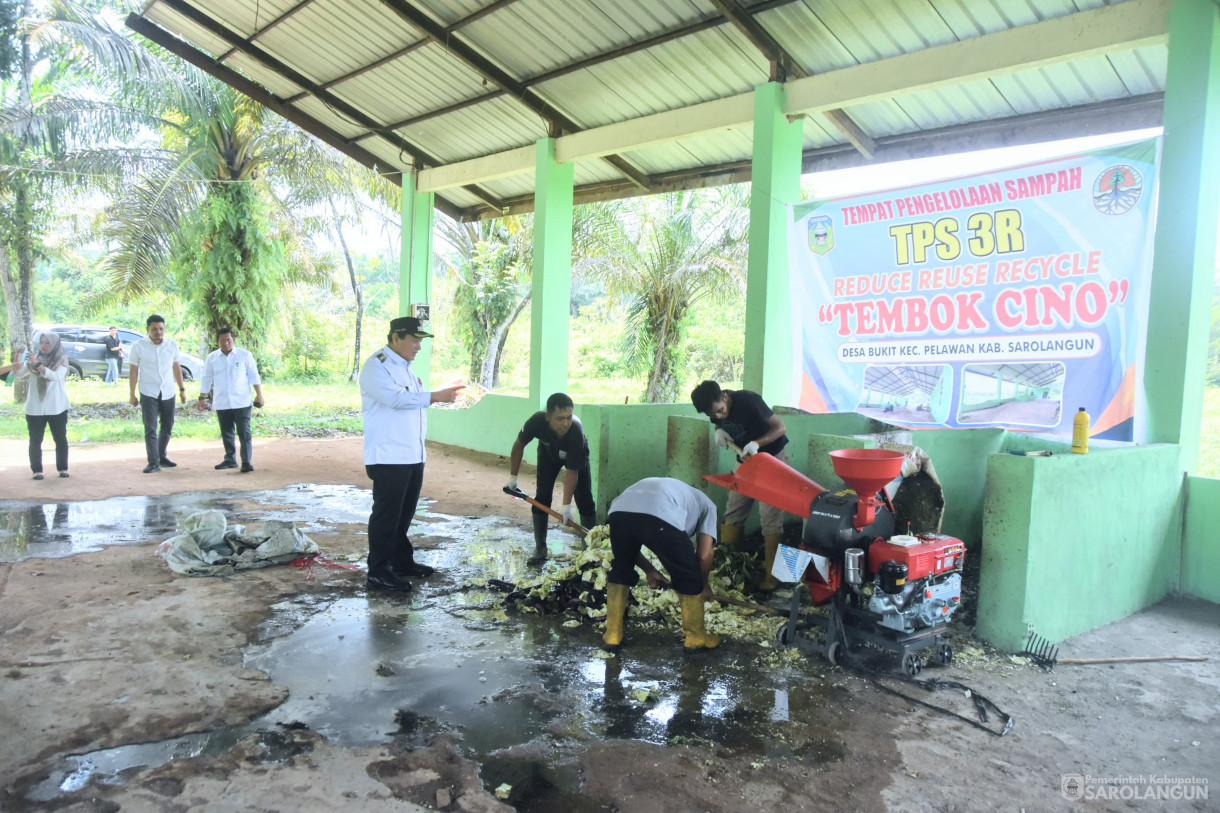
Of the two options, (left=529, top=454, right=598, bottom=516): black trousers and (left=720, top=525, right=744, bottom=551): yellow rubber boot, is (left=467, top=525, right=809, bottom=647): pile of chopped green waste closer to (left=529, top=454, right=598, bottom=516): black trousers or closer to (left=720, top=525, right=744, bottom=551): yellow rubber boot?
(left=720, top=525, right=744, bottom=551): yellow rubber boot

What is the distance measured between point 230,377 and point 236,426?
95 centimetres

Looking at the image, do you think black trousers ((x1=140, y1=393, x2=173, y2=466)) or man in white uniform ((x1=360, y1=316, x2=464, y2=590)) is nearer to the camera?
Answer: man in white uniform ((x1=360, y1=316, x2=464, y2=590))

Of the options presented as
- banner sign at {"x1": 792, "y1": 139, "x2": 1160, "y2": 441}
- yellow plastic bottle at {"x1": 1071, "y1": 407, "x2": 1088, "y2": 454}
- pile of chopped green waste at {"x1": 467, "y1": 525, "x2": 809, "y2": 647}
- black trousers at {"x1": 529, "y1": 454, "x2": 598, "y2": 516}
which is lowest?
pile of chopped green waste at {"x1": 467, "y1": 525, "x2": 809, "y2": 647}

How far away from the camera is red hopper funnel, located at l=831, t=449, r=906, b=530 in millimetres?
4180

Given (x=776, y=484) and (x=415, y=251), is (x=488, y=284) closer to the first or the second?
(x=415, y=251)

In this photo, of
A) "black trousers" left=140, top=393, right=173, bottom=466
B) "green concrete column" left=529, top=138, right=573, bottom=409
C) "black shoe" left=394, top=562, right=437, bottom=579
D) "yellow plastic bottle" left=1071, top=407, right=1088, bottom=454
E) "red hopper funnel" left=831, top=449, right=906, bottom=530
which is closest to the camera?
"red hopper funnel" left=831, top=449, right=906, bottom=530

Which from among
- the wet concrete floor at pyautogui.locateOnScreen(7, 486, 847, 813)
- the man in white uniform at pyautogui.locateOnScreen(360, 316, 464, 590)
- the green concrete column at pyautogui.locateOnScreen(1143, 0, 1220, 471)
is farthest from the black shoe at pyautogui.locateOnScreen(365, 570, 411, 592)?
the green concrete column at pyautogui.locateOnScreen(1143, 0, 1220, 471)

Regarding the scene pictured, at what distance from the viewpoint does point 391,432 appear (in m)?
5.64

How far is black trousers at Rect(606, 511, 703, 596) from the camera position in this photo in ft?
14.6

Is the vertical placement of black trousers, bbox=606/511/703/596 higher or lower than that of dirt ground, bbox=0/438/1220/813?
higher

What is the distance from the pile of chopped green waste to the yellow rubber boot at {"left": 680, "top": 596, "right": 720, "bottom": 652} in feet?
1.16

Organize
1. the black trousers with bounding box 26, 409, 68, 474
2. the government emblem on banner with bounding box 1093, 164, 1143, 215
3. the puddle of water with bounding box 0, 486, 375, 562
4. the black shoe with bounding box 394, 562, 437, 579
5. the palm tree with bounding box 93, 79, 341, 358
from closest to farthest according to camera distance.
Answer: the government emblem on banner with bounding box 1093, 164, 1143, 215 < the black shoe with bounding box 394, 562, 437, 579 < the puddle of water with bounding box 0, 486, 375, 562 < the black trousers with bounding box 26, 409, 68, 474 < the palm tree with bounding box 93, 79, 341, 358

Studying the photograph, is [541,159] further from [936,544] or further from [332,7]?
[936,544]

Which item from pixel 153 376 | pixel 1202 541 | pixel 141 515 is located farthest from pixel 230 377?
pixel 1202 541
